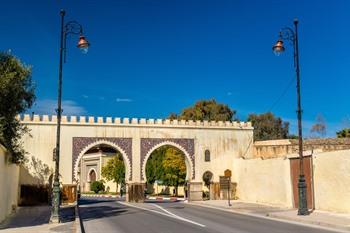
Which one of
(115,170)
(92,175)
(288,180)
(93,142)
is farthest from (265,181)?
(92,175)

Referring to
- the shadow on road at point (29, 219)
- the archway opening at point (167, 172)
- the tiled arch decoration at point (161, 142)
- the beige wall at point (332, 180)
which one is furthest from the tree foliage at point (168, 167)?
the beige wall at point (332, 180)

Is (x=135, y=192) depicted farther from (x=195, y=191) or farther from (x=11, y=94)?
(x=11, y=94)

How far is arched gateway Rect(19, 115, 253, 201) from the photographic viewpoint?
33.1 metres

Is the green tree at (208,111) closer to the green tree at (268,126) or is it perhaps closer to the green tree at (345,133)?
the green tree at (268,126)

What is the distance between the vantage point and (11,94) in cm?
1864

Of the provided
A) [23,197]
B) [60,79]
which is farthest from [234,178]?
[60,79]

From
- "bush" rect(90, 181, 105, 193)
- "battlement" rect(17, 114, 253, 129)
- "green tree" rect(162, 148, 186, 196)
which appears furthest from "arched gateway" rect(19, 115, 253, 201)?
"bush" rect(90, 181, 105, 193)

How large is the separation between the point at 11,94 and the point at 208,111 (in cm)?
4554

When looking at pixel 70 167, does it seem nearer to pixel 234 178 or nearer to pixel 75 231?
pixel 234 178

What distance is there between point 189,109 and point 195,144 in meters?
26.6

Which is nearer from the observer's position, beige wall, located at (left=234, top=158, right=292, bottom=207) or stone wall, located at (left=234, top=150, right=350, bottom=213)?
stone wall, located at (left=234, top=150, right=350, bottom=213)

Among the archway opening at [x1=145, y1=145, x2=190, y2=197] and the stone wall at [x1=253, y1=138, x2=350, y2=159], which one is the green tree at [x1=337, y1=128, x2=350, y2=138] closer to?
the stone wall at [x1=253, y1=138, x2=350, y2=159]

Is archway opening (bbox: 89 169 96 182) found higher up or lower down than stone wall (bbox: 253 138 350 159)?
lower down

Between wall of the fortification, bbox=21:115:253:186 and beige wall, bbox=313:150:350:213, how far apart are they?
51.2 feet
